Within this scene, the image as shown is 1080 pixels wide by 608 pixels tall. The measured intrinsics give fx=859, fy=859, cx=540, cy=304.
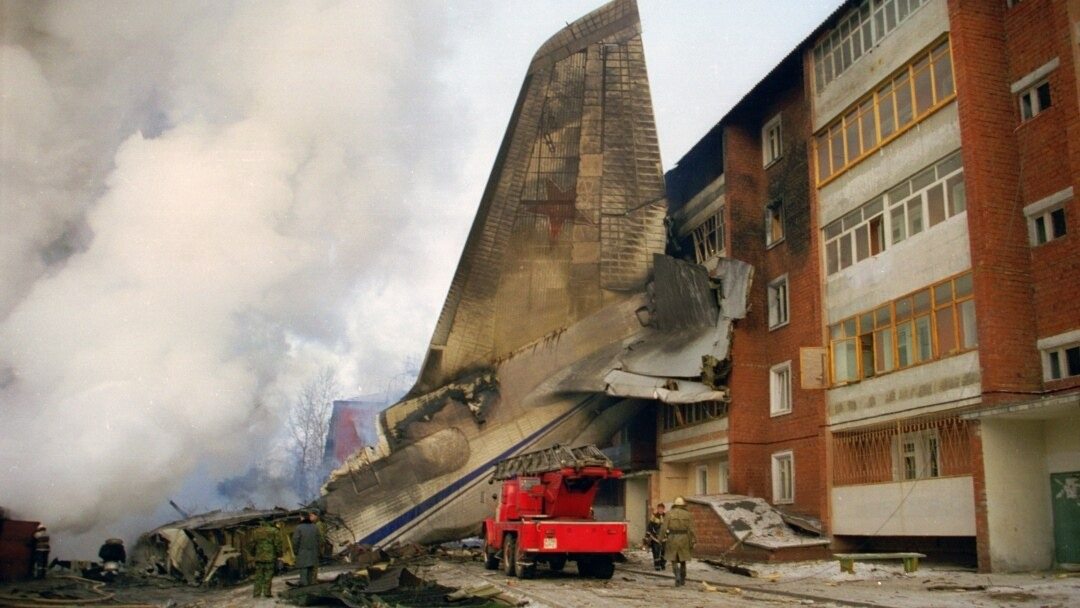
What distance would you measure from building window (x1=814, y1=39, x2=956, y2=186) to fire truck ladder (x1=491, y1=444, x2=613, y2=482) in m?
10.2

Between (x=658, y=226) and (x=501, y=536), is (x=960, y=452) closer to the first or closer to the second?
(x=501, y=536)

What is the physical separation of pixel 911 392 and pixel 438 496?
A: 15.8 m

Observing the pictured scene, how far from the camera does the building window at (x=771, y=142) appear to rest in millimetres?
26656

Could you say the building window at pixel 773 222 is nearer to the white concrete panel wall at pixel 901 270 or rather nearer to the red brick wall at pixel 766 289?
the red brick wall at pixel 766 289

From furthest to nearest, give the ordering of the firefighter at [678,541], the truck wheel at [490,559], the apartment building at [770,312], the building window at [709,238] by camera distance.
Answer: the building window at [709,238]
the apartment building at [770,312]
the truck wheel at [490,559]
the firefighter at [678,541]

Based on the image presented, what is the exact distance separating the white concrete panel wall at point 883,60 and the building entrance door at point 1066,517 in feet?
31.5

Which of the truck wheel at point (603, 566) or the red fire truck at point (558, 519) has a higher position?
the red fire truck at point (558, 519)

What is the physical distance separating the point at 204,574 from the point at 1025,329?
18.0 metres

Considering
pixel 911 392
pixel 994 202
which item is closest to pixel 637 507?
pixel 911 392

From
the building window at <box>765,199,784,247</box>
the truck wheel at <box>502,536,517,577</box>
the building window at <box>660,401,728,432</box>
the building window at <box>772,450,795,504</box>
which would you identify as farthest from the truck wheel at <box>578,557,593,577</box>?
the building window at <box>765,199,784,247</box>

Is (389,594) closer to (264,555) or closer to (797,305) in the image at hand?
(264,555)

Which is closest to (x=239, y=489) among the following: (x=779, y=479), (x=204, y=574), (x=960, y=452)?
(x=204, y=574)

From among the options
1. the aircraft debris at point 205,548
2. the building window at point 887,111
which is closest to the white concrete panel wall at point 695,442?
the building window at point 887,111

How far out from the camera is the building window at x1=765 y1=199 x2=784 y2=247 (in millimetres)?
26328
